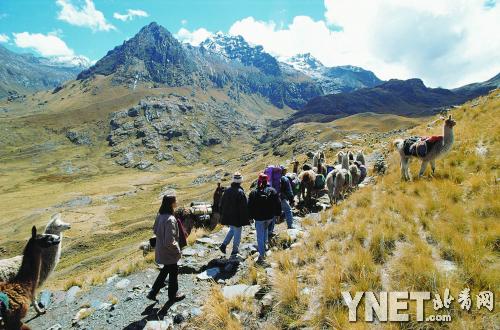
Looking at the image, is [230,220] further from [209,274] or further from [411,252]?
[411,252]

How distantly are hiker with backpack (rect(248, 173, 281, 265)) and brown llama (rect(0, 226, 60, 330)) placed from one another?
5.98m

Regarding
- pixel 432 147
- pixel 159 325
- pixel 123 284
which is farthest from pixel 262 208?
pixel 432 147

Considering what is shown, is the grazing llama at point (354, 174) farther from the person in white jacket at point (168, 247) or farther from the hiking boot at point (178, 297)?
the hiking boot at point (178, 297)

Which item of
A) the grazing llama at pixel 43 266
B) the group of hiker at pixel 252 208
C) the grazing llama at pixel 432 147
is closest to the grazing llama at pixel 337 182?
the grazing llama at pixel 432 147

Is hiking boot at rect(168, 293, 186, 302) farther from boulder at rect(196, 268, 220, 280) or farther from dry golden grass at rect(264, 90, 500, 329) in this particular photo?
dry golden grass at rect(264, 90, 500, 329)

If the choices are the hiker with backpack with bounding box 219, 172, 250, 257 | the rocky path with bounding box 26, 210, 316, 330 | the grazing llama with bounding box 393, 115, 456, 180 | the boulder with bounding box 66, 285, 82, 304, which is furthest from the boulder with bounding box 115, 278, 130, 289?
the grazing llama with bounding box 393, 115, 456, 180

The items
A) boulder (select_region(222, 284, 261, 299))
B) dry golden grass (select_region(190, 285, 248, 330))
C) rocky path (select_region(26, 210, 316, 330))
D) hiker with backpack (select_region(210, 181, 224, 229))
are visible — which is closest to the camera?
dry golden grass (select_region(190, 285, 248, 330))

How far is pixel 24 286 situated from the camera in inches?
302

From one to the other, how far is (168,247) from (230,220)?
316cm

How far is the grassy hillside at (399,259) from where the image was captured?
18.5 ft

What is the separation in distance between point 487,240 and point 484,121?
555 inches

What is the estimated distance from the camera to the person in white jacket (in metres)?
8.71

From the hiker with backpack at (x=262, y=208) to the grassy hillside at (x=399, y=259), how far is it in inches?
50.1

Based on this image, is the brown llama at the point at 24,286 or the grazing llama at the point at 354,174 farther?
the grazing llama at the point at 354,174
